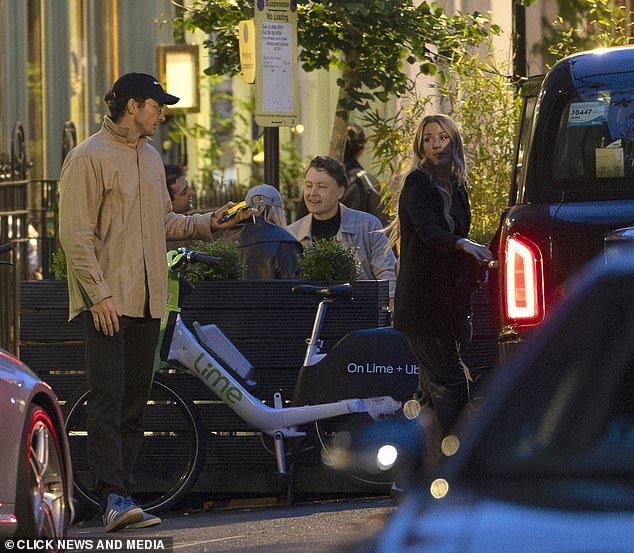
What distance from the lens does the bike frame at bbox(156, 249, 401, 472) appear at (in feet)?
29.2

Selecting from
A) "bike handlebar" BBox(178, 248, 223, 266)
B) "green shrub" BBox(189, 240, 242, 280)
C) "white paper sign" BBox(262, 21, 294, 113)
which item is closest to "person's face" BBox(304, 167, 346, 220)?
"white paper sign" BBox(262, 21, 294, 113)

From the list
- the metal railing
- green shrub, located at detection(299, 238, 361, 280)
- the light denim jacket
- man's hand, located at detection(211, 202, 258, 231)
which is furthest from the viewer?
the metal railing

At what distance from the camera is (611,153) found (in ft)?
26.1

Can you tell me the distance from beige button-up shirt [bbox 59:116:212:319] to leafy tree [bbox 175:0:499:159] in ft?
14.5

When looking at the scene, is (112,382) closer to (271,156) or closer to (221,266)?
(221,266)

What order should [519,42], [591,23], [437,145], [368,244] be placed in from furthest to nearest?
[591,23]
[519,42]
[368,244]
[437,145]

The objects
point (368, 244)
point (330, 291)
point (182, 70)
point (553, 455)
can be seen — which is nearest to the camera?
point (553, 455)

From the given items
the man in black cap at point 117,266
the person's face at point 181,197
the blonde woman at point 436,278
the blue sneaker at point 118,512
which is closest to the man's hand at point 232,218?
the man in black cap at point 117,266

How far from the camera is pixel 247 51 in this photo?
433 inches

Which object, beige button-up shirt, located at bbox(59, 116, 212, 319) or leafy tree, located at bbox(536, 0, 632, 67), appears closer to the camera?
beige button-up shirt, located at bbox(59, 116, 212, 319)

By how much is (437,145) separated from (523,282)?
0.88 m

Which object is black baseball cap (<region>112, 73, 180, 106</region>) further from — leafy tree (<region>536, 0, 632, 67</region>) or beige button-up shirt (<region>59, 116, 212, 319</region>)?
leafy tree (<region>536, 0, 632, 67</region>)

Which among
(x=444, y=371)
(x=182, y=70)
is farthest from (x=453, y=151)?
(x=182, y=70)

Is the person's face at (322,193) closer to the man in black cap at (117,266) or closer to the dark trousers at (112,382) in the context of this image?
the man in black cap at (117,266)
